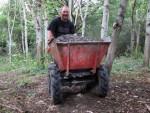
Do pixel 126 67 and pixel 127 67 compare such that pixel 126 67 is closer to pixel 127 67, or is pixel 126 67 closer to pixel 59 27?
pixel 127 67

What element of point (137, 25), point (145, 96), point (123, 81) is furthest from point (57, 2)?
point (145, 96)

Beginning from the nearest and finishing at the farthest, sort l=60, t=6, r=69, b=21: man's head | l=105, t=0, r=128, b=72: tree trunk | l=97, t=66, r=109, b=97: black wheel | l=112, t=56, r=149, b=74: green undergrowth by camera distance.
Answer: l=97, t=66, r=109, b=97: black wheel < l=60, t=6, r=69, b=21: man's head < l=105, t=0, r=128, b=72: tree trunk < l=112, t=56, r=149, b=74: green undergrowth

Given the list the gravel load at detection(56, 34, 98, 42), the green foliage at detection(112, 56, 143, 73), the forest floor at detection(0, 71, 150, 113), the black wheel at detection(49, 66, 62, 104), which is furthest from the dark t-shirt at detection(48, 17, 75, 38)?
the green foliage at detection(112, 56, 143, 73)

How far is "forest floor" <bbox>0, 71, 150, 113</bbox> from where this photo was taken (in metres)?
7.50

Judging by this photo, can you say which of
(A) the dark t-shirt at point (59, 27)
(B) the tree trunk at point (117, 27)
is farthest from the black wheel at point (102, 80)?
(B) the tree trunk at point (117, 27)

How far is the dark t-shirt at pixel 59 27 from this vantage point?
28.2ft

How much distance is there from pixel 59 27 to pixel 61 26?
60 millimetres

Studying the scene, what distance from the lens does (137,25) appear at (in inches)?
1142

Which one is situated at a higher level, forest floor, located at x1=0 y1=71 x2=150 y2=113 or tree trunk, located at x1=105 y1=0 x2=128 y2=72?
tree trunk, located at x1=105 y1=0 x2=128 y2=72

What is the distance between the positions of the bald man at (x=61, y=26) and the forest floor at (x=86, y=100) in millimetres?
1548

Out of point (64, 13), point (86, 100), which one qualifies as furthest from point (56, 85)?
point (64, 13)

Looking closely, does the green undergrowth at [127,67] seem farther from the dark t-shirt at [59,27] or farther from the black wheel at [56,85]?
the black wheel at [56,85]

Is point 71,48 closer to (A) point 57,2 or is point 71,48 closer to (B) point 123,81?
(B) point 123,81

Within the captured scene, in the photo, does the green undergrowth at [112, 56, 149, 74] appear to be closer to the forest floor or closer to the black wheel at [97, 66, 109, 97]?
the forest floor
